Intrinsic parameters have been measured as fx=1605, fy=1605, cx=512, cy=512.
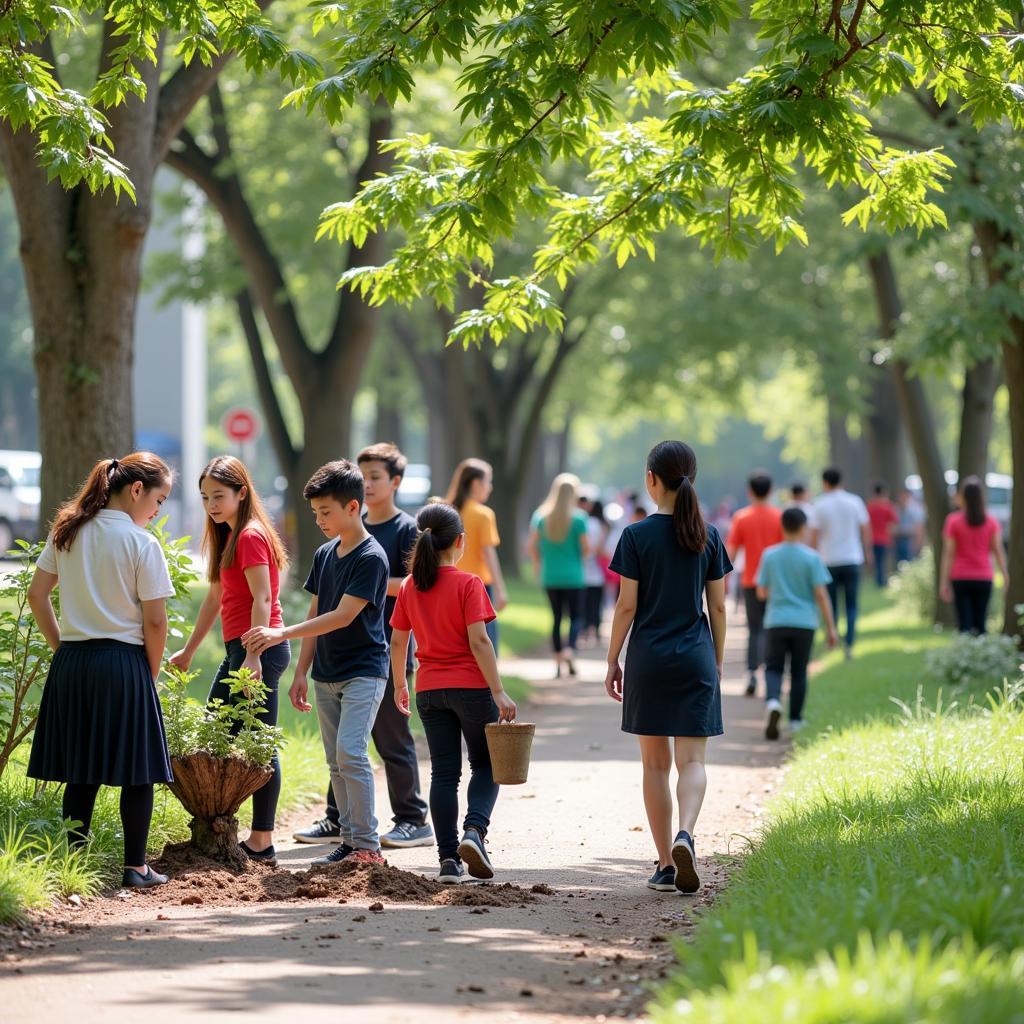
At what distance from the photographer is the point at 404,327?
115 ft

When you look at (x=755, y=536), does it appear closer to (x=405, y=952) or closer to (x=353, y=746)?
(x=353, y=746)

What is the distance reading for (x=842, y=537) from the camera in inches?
709

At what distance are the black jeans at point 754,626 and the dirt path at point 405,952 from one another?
250 inches

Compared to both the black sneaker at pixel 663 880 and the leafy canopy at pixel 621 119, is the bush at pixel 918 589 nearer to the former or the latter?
the leafy canopy at pixel 621 119

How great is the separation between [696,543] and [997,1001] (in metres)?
3.34

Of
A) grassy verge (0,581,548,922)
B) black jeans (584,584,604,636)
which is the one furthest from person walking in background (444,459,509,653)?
black jeans (584,584,604,636)

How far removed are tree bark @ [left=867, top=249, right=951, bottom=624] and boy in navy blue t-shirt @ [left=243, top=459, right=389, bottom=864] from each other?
45.8 feet

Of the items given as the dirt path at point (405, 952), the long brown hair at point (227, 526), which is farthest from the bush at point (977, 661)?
the long brown hair at point (227, 526)

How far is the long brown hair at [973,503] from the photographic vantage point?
15141 millimetres

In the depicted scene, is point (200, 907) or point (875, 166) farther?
point (875, 166)

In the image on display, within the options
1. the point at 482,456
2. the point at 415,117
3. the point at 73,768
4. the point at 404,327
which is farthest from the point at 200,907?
the point at 404,327

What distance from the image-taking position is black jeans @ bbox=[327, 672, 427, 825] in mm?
8555

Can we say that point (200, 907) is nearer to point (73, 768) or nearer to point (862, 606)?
point (73, 768)

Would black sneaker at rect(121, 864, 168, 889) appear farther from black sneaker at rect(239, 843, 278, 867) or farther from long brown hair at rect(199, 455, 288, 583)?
long brown hair at rect(199, 455, 288, 583)
